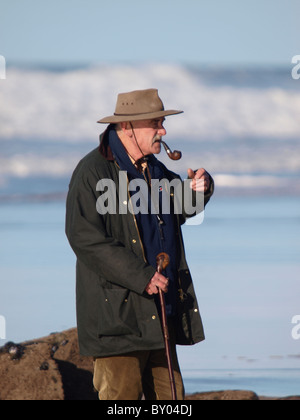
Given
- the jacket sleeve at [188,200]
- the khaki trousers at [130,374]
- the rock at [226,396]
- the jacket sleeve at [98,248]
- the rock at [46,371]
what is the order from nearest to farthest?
the jacket sleeve at [98,248] → the khaki trousers at [130,374] → the jacket sleeve at [188,200] → the rock at [46,371] → the rock at [226,396]

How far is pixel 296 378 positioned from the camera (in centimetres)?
827

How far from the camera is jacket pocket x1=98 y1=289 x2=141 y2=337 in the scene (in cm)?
474

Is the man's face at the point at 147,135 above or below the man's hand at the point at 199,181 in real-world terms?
above

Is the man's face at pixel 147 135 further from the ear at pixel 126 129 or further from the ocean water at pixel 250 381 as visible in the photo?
the ocean water at pixel 250 381

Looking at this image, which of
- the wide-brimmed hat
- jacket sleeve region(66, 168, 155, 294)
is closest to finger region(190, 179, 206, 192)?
the wide-brimmed hat

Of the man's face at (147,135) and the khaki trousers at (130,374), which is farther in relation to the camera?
the man's face at (147,135)

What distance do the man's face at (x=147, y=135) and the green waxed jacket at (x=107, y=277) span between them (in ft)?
0.73

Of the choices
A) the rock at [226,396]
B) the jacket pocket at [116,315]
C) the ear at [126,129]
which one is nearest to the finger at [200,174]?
the ear at [126,129]

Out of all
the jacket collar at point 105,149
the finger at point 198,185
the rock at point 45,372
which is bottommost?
the rock at point 45,372

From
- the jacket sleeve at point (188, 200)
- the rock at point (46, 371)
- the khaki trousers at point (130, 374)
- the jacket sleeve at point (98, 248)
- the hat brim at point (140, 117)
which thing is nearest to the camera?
the jacket sleeve at point (98, 248)

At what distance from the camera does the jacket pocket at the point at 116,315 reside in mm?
4738

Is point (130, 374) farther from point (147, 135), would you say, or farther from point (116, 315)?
point (147, 135)
